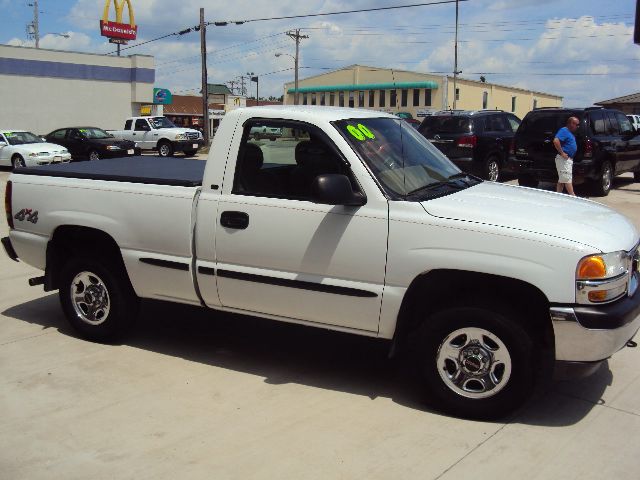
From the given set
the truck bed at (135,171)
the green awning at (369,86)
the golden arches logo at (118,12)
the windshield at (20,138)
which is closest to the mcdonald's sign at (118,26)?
the golden arches logo at (118,12)

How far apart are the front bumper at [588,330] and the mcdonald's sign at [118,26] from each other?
49294 mm

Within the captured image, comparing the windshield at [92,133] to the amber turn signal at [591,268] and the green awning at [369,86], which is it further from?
the green awning at [369,86]

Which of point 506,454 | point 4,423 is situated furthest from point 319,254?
point 4,423

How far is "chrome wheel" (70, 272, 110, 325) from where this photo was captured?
523 centimetres

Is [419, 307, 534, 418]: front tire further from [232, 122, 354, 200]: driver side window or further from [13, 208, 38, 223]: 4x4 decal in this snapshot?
[13, 208, 38, 223]: 4x4 decal

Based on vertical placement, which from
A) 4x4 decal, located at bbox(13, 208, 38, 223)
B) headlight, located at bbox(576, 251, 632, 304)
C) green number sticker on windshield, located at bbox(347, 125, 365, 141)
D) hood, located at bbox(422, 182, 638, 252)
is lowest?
headlight, located at bbox(576, 251, 632, 304)

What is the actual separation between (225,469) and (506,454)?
1520 millimetres

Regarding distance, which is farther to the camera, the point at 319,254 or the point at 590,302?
the point at 319,254

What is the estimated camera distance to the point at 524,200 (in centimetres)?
434

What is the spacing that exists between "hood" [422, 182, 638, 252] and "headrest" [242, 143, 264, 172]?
4.13ft

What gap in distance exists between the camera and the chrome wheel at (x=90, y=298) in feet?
17.2

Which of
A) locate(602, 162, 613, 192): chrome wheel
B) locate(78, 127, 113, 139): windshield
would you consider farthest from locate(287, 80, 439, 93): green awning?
locate(602, 162, 613, 192): chrome wheel

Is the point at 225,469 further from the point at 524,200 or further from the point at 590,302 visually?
the point at 524,200

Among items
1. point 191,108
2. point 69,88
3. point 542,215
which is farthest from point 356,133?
point 191,108
